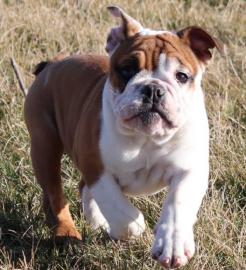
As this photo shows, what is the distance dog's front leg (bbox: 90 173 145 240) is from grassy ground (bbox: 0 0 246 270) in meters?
0.24

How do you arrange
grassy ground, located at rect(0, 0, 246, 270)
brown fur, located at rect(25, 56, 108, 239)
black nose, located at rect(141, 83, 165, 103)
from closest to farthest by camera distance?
black nose, located at rect(141, 83, 165, 103) < grassy ground, located at rect(0, 0, 246, 270) < brown fur, located at rect(25, 56, 108, 239)

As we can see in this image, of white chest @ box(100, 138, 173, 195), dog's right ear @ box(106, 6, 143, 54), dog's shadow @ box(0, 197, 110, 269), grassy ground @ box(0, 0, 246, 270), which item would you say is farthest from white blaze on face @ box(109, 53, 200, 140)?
dog's shadow @ box(0, 197, 110, 269)

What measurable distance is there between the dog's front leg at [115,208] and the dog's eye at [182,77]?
58cm

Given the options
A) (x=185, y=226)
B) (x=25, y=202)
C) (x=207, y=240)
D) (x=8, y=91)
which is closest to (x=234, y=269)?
(x=207, y=240)

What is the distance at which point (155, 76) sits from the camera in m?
3.91

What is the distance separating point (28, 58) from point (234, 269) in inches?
128

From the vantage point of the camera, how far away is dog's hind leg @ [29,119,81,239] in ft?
15.3

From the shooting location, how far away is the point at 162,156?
402 centimetres

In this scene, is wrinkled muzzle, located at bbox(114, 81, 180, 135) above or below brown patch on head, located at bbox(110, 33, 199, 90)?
below

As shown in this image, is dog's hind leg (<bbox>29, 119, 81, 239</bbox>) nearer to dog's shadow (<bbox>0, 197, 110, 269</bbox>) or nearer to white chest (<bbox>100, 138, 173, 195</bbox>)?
dog's shadow (<bbox>0, 197, 110, 269</bbox>)

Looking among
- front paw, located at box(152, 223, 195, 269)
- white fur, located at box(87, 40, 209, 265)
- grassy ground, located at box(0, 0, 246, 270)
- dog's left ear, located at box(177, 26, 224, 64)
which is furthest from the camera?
grassy ground, located at box(0, 0, 246, 270)

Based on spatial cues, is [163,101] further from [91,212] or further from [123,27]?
[91,212]

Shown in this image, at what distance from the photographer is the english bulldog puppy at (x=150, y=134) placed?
380 cm

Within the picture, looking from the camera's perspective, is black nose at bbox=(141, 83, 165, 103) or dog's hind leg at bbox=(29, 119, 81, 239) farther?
dog's hind leg at bbox=(29, 119, 81, 239)
